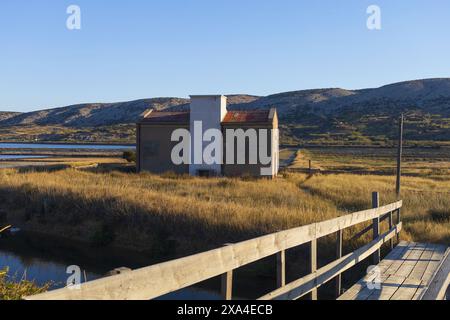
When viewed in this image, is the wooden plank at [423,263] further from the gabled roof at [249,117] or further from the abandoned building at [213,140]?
the gabled roof at [249,117]

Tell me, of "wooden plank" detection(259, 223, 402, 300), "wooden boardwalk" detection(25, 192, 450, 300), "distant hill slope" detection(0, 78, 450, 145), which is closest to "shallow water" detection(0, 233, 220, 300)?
"wooden boardwalk" detection(25, 192, 450, 300)

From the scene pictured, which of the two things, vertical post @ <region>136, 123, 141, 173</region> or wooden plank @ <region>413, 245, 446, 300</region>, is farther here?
vertical post @ <region>136, 123, 141, 173</region>

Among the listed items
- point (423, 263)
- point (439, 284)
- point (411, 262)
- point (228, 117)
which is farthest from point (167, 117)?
point (439, 284)

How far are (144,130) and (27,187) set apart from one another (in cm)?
1154

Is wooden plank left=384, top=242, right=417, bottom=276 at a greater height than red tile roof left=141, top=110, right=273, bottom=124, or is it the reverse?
red tile roof left=141, top=110, right=273, bottom=124

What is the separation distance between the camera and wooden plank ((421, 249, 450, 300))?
20.2 feet

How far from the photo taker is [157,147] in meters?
34.0

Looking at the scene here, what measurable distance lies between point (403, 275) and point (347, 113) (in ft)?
429

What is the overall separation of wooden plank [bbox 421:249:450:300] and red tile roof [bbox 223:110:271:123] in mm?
24545

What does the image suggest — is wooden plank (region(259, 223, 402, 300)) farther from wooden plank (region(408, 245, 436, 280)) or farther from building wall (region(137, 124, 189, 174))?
building wall (region(137, 124, 189, 174))

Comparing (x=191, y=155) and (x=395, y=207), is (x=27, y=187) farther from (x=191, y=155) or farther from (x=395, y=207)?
(x=395, y=207)

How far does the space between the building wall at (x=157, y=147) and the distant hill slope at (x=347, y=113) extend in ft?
142

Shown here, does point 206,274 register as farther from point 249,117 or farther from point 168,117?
point 168,117

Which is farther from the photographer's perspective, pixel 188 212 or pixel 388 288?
pixel 188 212
